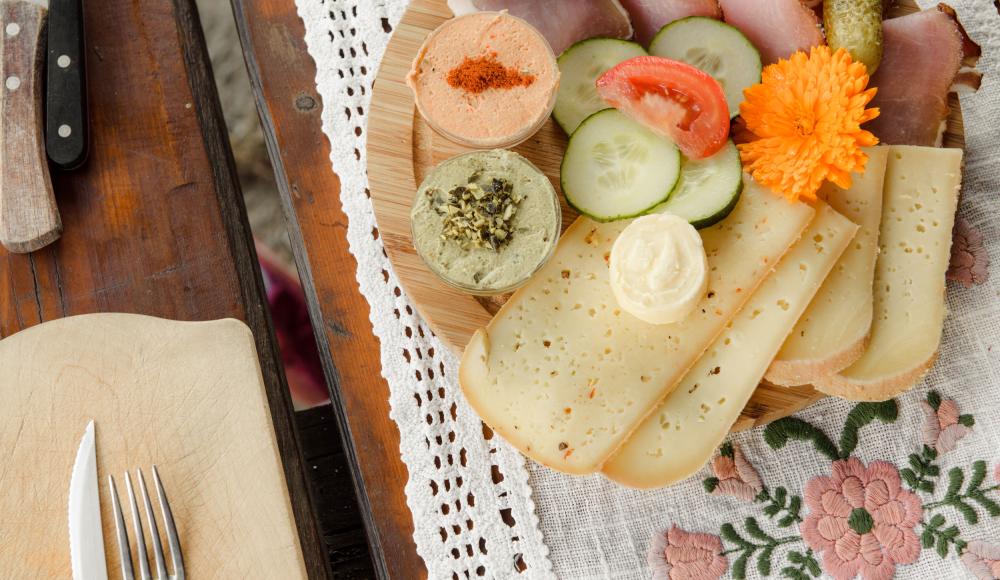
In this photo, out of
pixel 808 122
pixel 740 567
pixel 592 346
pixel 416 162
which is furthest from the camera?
pixel 416 162

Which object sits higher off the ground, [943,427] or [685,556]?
[943,427]

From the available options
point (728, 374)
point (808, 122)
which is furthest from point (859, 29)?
point (728, 374)

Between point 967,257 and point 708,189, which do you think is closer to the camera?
point 708,189

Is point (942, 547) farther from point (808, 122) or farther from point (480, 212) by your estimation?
point (480, 212)

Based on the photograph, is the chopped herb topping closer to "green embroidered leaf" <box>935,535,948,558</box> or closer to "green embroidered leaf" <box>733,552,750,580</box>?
"green embroidered leaf" <box>733,552,750,580</box>

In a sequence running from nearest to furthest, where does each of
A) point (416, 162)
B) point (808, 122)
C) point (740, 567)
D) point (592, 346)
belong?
point (808, 122) → point (592, 346) → point (740, 567) → point (416, 162)

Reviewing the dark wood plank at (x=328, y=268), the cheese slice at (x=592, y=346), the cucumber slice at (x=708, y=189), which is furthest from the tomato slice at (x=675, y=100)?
the dark wood plank at (x=328, y=268)

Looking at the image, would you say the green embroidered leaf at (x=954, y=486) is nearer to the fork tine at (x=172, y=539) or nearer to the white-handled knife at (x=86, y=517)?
the fork tine at (x=172, y=539)
